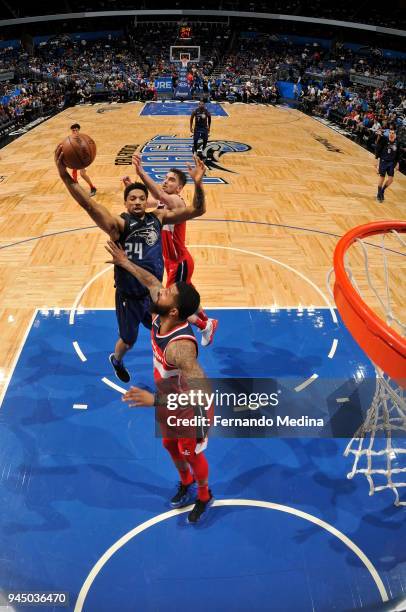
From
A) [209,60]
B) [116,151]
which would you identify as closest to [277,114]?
[116,151]

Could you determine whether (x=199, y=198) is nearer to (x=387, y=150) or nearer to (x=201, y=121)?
(x=387, y=150)

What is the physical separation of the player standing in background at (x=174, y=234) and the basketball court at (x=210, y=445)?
40 cm

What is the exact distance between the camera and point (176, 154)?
14.3m

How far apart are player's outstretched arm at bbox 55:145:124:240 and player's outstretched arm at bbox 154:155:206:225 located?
58cm

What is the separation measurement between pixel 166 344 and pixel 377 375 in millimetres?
1924

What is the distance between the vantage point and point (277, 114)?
21891mm

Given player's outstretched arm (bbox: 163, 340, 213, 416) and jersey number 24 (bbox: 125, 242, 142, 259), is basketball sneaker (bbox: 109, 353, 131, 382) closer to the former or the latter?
jersey number 24 (bbox: 125, 242, 142, 259)

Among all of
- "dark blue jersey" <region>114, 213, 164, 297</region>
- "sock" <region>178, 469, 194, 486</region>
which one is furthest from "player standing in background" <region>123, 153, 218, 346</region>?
"sock" <region>178, 469, 194, 486</region>

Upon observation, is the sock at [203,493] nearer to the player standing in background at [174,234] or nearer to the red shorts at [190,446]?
the red shorts at [190,446]

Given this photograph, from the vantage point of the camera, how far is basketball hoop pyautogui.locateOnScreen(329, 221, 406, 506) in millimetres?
2854

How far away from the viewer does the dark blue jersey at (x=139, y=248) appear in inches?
168

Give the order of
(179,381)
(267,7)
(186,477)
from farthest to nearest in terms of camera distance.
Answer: (267,7) → (186,477) → (179,381)

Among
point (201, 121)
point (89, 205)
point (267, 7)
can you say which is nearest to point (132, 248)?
point (89, 205)

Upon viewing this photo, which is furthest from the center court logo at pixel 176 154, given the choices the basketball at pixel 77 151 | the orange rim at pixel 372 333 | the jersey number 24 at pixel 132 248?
the orange rim at pixel 372 333
